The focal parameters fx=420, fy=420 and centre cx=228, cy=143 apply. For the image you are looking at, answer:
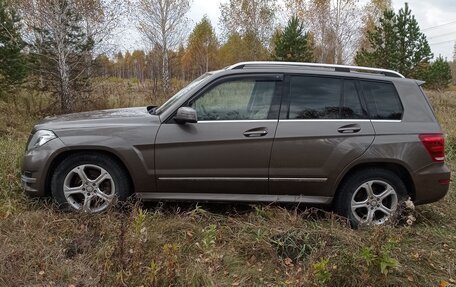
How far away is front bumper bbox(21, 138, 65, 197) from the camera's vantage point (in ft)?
14.1

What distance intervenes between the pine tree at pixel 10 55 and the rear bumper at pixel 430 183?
1182 cm

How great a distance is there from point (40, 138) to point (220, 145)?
6.24 ft

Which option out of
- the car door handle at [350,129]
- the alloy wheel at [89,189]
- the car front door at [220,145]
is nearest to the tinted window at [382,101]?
the car door handle at [350,129]

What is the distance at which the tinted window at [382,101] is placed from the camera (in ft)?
14.8

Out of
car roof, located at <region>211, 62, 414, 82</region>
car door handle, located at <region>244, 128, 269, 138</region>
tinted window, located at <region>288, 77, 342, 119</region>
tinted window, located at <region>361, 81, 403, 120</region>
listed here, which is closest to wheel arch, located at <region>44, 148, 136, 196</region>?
car door handle, located at <region>244, 128, 269, 138</region>

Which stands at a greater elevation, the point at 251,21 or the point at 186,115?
the point at 251,21

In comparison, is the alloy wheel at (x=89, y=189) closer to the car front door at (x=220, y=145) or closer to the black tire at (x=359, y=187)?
A: the car front door at (x=220, y=145)

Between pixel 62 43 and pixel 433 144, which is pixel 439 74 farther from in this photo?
pixel 433 144

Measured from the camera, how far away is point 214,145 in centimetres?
431

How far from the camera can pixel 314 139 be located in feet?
14.2

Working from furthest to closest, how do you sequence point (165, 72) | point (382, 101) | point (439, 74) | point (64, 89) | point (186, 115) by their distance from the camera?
point (439, 74) → point (165, 72) → point (64, 89) → point (382, 101) → point (186, 115)

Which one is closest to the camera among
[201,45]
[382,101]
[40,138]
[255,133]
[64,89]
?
[255,133]

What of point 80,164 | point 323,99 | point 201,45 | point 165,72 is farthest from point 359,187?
point 201,45

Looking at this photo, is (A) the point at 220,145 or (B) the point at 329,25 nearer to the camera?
(A) the point at 220,145
